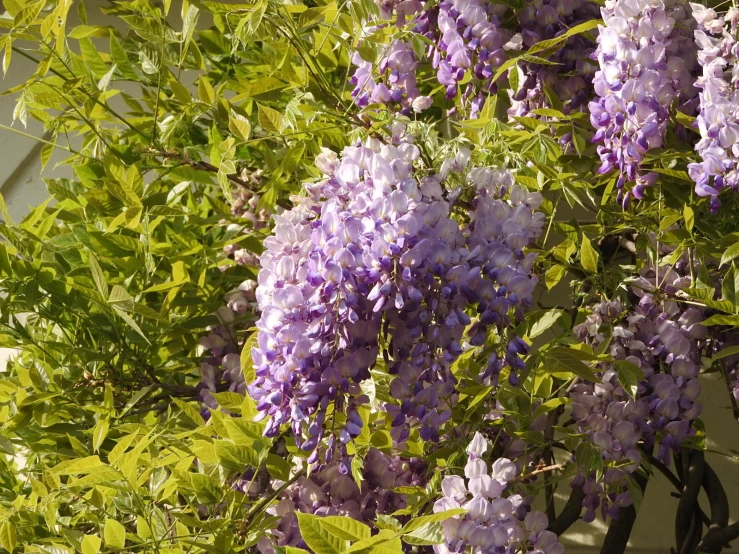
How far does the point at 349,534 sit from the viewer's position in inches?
28.5

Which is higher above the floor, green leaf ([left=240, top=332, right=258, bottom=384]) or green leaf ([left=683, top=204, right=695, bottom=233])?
green leaf ([left=240, top=332, right=258, bottom=384])

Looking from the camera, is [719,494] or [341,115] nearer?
[341,115]

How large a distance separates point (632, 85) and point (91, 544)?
66 centimetres

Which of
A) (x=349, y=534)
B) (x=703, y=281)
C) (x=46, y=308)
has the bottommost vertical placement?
(x=703, y=281)

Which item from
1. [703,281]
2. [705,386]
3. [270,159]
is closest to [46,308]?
[270,159]

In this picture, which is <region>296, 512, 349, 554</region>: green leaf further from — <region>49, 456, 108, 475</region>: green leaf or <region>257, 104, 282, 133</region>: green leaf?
<region>257, 104, 282, 133</region>: green leaf

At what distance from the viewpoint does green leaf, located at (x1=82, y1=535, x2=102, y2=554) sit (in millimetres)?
791

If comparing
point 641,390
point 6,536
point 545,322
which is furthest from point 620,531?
point 6,536

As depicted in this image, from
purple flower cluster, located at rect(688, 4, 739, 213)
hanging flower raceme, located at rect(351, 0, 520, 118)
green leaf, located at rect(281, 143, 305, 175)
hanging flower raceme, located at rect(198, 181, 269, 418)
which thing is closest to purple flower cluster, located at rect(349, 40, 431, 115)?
hanging flower raceme, located at rect(351, 0, 520, 118)

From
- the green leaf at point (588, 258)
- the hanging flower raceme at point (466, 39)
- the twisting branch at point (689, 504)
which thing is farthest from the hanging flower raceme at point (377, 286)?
the twisting branch at point (689, 504)

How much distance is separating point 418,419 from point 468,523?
11 cm

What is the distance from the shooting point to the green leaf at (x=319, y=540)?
72 centimetres

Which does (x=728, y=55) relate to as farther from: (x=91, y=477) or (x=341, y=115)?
(x=91, y=477)

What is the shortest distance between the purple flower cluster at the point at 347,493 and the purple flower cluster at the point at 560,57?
1.46 ft
